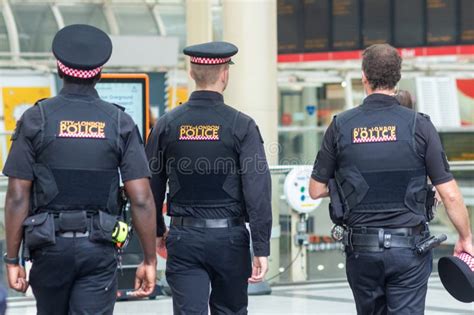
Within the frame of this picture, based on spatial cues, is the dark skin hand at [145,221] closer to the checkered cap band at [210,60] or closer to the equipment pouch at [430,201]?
the checkered cap band at [210,60]

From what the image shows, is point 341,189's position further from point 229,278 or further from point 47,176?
point 47,176

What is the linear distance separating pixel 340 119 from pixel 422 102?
43.7 ft

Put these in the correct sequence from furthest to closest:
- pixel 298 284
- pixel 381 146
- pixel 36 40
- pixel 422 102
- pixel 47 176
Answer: pixel 422 102 < pixel 36 40 < pixel 298 284 < pixel 381 146 < pixel 47 176

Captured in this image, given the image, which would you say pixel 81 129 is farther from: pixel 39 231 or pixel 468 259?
pixel 468 259

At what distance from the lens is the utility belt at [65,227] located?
14.6ft

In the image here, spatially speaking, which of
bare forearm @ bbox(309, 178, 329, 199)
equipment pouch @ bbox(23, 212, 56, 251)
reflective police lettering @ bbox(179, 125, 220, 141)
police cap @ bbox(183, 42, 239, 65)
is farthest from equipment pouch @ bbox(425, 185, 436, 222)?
equipment pouch @ bbox(23, 212, 56, 251)

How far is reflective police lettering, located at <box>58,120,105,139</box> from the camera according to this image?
4555 millimetres

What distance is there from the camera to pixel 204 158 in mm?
5215

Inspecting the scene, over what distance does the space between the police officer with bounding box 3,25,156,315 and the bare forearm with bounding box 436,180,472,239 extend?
1.45 metres

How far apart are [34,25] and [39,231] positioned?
1279 centimetres

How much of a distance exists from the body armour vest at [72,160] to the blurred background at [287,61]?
4960mm

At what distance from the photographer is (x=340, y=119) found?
5168mm

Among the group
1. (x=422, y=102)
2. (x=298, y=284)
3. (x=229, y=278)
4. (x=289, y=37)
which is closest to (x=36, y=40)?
(x=289, y=37)

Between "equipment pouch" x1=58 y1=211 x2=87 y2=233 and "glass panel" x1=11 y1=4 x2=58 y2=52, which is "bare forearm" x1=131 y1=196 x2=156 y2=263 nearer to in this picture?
"equipment pouch" x1=58 y1=211 x2=87 y2=233
